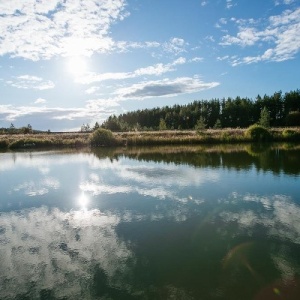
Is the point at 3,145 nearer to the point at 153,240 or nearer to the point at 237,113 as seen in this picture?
the point at 153,240

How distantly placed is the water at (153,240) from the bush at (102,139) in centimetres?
3287

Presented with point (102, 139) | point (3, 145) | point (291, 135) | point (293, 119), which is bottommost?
point (3, 145)

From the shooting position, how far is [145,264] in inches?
326

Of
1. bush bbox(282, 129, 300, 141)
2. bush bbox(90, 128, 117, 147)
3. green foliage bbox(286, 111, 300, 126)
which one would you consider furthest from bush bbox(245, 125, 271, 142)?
green foliage bbox(286, 111, 300, 126)

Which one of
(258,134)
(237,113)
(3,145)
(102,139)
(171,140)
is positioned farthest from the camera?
(237,113)

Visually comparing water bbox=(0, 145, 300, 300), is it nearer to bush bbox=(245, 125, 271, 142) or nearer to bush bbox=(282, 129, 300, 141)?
bush bbox=(245, 125, 271, 142)

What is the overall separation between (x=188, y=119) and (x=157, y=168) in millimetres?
84665

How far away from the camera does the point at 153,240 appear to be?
9805mm

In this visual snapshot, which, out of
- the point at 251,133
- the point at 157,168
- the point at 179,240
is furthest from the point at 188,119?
the point at 179,240

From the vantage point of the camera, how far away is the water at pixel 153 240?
7180mm

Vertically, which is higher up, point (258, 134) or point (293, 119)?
point (293, 119)

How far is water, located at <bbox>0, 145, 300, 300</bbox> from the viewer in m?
7.18

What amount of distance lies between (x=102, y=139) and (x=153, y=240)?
42817 millimetres

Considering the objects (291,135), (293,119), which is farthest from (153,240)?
(293,119)
